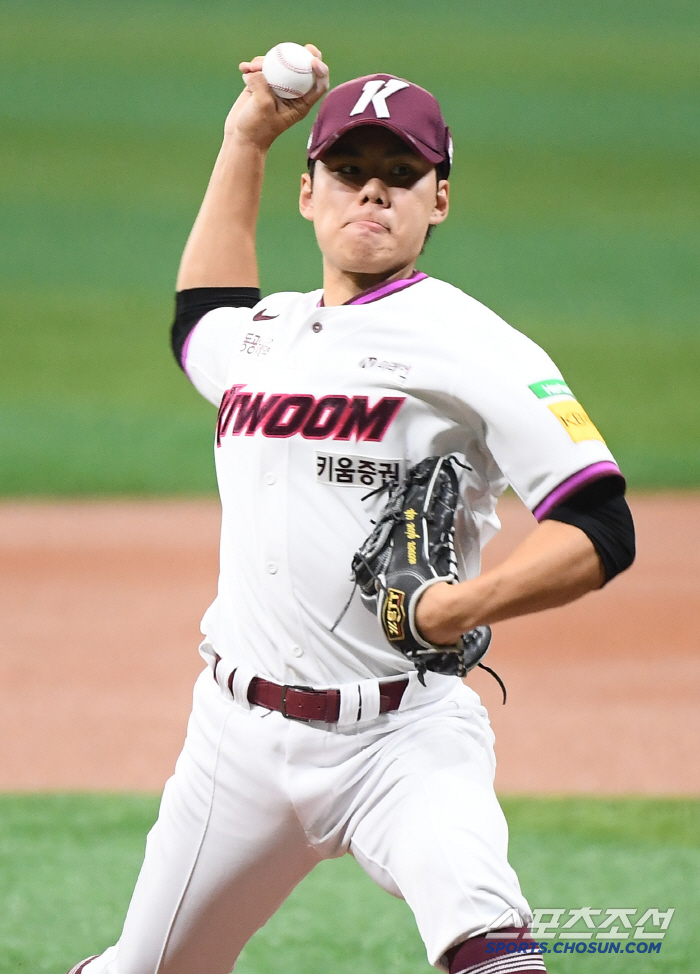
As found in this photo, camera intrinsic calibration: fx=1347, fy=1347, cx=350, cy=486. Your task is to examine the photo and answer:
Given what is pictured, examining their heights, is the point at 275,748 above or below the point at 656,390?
above

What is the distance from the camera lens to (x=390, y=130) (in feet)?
8.81

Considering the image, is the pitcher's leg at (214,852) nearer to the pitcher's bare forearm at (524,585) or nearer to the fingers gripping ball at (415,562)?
the fingers gripping ball at (415,562)

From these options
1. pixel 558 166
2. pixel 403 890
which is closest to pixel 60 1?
pixel 558 166

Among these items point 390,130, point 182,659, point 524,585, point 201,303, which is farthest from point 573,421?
point 182,659

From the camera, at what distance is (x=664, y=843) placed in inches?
193

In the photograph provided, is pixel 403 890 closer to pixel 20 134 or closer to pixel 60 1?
pixel 20 134

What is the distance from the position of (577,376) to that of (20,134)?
11842mm

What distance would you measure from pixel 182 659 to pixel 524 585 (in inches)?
196

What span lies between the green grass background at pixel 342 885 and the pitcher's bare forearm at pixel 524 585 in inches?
76.4

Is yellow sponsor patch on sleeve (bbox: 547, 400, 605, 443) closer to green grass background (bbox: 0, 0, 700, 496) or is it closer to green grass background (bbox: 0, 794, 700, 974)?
green grass background (bbox: 0, 794, 700, 974)

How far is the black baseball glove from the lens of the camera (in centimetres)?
244

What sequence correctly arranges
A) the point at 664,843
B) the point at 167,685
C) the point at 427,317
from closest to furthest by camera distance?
the point at 427,317 → the point at 664,843 → the point at 167,685

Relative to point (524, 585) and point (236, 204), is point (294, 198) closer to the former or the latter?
point (236, 204)

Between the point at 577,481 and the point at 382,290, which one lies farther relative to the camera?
the point at 382,290
